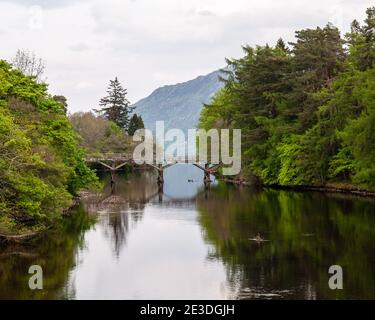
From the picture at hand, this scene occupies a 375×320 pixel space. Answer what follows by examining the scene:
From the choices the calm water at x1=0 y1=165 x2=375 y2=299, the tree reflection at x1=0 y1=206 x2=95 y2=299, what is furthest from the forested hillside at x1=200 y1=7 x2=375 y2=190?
the tree reflection at x1=0 y1=206 x2=95 y2=299

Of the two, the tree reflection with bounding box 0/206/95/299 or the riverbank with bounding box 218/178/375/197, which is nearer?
the tree reflection with bounding box 0/206/95/299

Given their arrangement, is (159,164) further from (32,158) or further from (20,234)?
(20,234)

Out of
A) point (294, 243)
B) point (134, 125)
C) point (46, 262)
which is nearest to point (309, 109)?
point (294, 243)

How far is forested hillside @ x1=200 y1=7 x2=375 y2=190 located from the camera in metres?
50.8

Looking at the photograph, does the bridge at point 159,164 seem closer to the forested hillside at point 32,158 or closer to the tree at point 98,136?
the tree at point 98,136

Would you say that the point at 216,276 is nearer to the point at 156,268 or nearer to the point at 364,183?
the point at 156,268

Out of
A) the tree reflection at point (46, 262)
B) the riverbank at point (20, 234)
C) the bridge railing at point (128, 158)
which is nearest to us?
the tree reflection at point (46, 262)

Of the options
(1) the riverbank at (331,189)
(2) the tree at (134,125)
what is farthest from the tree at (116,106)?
(1) the riverbank at (331,189)

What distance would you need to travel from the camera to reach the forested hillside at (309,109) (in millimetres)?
50844

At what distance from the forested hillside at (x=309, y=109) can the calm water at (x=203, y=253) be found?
6.98 m

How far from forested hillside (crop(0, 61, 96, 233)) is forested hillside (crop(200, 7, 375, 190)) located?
69.1 feet

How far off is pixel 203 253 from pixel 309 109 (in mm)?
31919

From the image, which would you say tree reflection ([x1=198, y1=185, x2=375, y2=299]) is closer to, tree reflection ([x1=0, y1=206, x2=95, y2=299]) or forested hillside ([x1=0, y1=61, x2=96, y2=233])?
tree reflection ([x1=0, y1=206, x2=95, y2=299])
